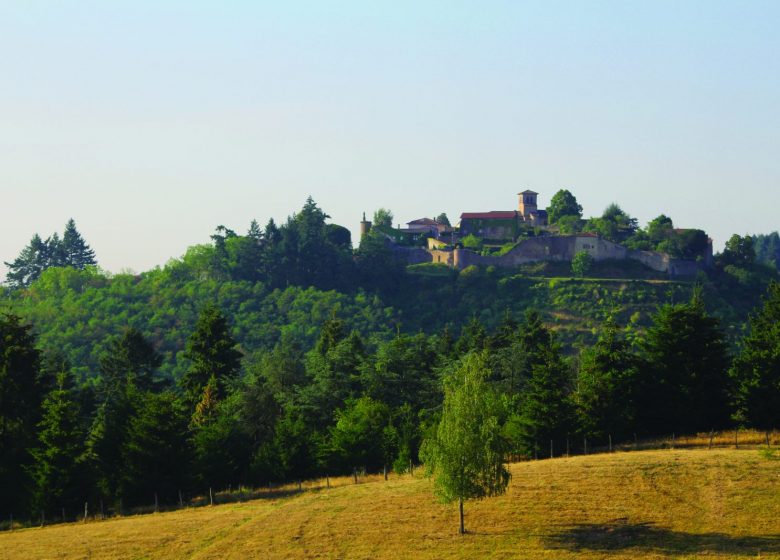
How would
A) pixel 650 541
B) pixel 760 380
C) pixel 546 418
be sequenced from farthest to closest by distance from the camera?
pixel 760 380 < pixel 546 418 < pixel 650 541

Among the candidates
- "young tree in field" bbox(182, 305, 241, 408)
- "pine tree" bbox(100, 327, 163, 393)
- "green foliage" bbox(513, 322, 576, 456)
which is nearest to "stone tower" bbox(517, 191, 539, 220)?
"pine tree" bbox(100, 327, 163, 393)

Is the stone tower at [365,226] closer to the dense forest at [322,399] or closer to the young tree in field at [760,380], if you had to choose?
the dense forest at [322,399]

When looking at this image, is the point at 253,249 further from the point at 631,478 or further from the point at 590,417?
the point at 631,478

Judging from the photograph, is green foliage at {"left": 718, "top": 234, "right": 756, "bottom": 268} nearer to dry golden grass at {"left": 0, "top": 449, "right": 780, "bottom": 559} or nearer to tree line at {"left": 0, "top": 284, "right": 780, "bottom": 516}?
tree line at {"left": 0, "top": 284, "right": 780, "bottom": 516}

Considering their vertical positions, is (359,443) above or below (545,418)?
below

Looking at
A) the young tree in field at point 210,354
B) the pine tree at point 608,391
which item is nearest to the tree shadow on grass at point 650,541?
the pine tree at point 608,391

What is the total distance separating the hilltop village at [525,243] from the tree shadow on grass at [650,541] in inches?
3809

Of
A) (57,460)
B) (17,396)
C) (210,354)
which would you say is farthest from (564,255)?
(57,460)

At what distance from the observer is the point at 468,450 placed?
43.9m

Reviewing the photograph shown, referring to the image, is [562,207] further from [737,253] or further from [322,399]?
[322,399]

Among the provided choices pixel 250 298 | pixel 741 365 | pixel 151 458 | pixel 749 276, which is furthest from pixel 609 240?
pixel 151 458

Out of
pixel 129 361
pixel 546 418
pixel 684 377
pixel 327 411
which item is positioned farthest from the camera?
pixel 129 361

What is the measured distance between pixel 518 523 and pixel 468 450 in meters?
4.07

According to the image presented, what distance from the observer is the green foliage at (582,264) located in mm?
138000
